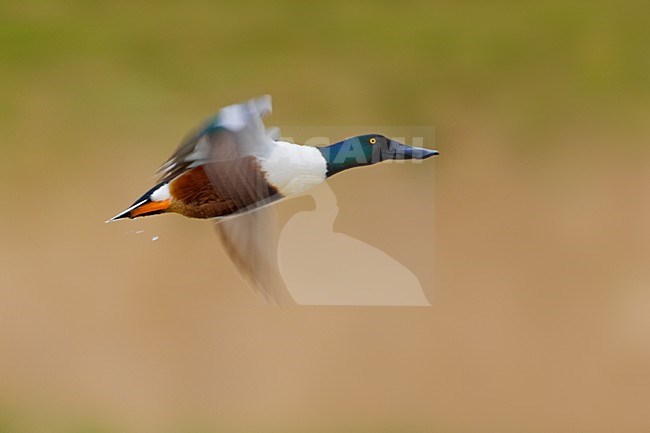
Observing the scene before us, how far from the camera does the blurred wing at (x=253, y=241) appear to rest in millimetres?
636

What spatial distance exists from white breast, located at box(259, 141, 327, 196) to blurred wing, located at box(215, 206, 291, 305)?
0.03 meters

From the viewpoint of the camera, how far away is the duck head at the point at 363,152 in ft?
2.12

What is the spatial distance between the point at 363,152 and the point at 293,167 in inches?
2.5

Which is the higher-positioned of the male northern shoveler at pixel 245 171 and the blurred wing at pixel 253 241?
the male northern shoveler at pixel 245 171

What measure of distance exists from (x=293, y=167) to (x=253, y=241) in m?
0.07

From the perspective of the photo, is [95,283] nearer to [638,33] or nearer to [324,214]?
[324,214]

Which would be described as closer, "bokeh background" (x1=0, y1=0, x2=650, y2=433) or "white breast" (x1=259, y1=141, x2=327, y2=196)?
"white breast" (x1=259, y1=141, x2=327, y2=196)

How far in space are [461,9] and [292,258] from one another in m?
0.40

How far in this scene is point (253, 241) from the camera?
0.64 meters

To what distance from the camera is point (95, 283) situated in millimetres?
1040

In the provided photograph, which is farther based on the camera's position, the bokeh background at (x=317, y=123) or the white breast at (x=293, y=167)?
the bokeh background at (x=317, y=123)

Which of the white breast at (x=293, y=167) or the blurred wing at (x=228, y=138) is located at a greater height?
the blurred wing at (x=228, y=138)

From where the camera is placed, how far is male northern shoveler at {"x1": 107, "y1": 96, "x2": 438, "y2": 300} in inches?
22.9

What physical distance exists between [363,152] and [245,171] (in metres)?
0.10
